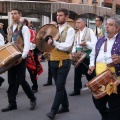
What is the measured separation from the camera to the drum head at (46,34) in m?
5.90

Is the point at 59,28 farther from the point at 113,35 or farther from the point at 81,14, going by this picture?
the point at 81,14

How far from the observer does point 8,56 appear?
6047mm

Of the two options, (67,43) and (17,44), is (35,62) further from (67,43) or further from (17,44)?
(67,43)

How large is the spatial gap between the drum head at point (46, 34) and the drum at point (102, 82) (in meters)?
1.22

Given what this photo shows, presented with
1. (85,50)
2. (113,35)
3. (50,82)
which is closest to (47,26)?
(113,35)

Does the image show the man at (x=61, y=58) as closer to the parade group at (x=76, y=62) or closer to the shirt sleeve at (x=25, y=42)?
the parade group at (x=76, y=62)

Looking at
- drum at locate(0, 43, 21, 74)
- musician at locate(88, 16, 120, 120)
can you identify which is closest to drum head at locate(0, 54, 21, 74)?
drum at locate(0, 43, 21, 74)

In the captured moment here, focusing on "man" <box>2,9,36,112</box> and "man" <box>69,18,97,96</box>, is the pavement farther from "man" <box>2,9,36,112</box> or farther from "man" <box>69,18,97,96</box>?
"man" <box>2,9,36,112</box>

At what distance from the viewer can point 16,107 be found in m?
7.04

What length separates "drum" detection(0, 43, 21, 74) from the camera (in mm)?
6035

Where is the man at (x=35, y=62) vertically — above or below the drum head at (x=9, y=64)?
below

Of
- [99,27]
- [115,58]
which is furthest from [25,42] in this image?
[99,27]

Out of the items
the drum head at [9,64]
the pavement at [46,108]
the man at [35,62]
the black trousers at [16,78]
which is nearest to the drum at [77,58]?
the pavement at [46,108]

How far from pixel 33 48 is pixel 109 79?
13.6 feet
